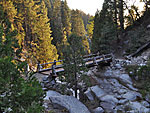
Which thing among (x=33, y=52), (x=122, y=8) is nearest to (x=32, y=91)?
(x=33, y=52)

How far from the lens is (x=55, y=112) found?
8219 mm

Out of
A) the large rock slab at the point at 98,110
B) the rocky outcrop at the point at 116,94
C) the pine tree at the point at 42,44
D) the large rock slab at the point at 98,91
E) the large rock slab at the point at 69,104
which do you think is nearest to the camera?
the large rock slab at the point at 69,104

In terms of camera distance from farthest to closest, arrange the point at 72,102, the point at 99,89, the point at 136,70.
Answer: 1. the point at 136,70
2. the point at 99,89
3. the point at 72,102

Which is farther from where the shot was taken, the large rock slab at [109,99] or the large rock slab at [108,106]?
the large rock slab at [109,99]

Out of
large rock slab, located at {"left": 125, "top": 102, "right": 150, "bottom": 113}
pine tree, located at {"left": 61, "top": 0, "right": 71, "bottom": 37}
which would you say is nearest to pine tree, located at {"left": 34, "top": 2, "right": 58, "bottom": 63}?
large rock slab, located at {"left": 125, "top": 102, "right": 150, "bottom": 113}

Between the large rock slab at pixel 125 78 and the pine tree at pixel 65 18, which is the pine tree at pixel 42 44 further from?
the pine tree at pixel 65 18

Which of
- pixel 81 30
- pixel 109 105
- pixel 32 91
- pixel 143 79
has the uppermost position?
pixel 81 30

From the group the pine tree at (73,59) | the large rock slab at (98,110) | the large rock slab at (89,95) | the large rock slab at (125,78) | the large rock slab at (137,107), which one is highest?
the pine tree at (73,59)

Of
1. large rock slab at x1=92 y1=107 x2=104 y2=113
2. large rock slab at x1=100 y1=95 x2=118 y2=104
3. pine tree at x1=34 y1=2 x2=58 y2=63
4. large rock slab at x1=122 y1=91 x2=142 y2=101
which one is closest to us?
large rock slab at x1=92 y1=107 x2=104 y2=113

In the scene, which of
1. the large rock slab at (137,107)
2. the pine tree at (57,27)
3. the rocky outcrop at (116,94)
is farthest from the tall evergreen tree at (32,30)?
the large rock slab at (137,107)

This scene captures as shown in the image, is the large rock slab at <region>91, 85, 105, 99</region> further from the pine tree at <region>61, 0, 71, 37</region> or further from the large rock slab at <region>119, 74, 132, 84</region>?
the pine tree at <region>61, 0, 71, 37</region>

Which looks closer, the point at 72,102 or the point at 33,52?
the point at 72,102

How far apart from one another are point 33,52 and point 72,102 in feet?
52.1

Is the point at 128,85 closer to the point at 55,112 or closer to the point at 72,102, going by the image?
the point at 72,102
